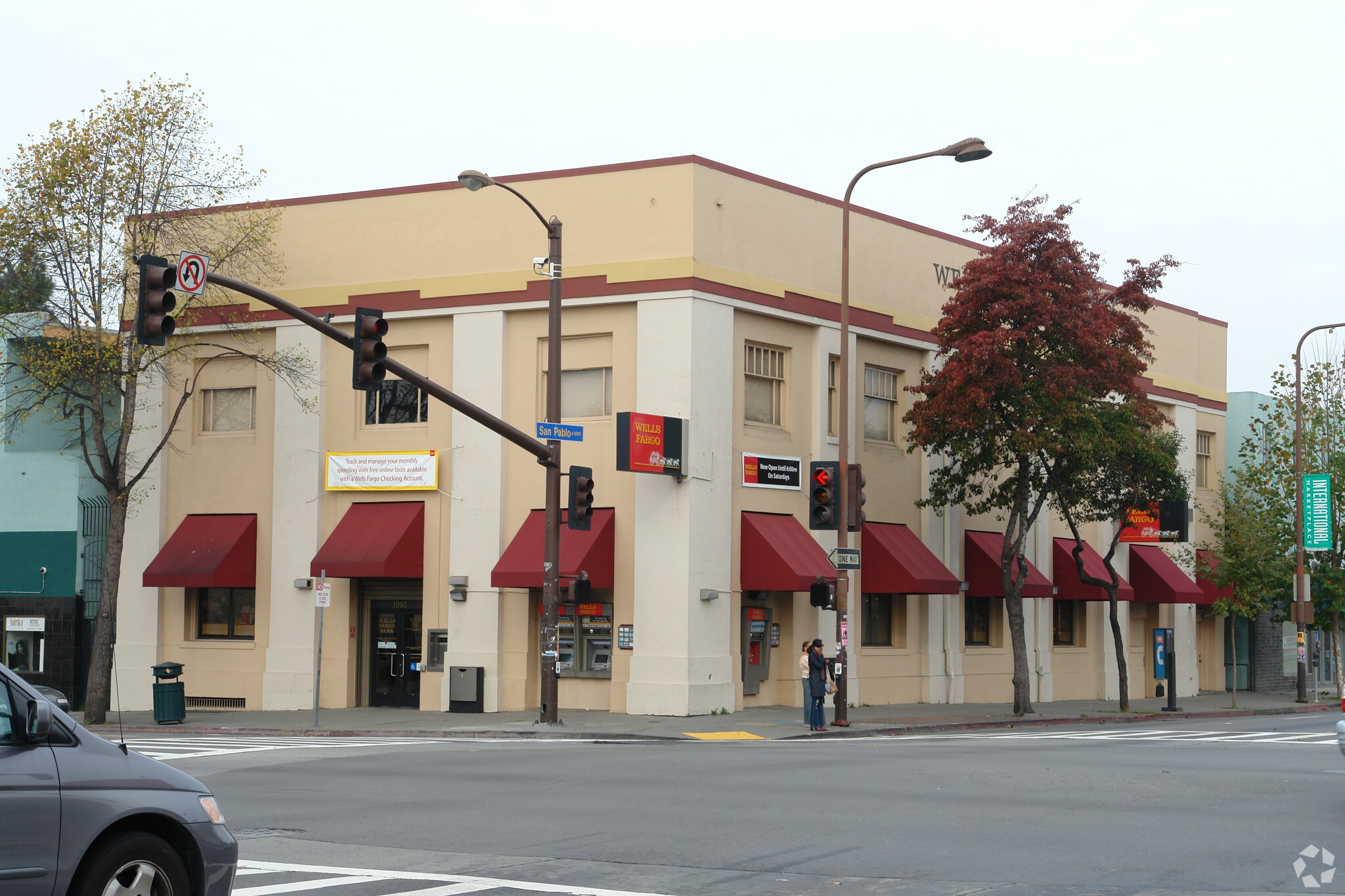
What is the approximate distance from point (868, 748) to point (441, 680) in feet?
40.2

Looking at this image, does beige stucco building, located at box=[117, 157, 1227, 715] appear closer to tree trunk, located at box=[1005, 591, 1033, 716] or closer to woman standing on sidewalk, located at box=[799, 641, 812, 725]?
tree trunk, located at box=[1005, 591, 1033, 716]

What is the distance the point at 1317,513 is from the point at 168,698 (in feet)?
106

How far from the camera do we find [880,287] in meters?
34.4

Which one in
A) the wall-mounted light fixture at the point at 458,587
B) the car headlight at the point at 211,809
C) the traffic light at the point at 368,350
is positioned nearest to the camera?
the car headlight at the point at 211,809

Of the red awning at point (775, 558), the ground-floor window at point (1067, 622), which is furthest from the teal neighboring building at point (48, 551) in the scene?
the ground-floor window at point (1067, 622)

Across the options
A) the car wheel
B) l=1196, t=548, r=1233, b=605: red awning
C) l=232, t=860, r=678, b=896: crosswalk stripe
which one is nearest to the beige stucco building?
l=1196, t=548, r=1233, b=605: red awning

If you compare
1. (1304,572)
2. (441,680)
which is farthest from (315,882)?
(1304,572)

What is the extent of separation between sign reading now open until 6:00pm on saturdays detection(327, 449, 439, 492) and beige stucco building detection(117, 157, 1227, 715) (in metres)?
0.22

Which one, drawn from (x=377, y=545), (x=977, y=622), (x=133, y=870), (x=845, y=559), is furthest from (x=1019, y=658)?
(x=133, y=870)

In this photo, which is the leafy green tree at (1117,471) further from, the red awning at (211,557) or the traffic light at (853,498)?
the red awning at (211,557)

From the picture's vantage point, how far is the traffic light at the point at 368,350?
19.9 metres

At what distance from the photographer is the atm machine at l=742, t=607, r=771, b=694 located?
30812 millimetres

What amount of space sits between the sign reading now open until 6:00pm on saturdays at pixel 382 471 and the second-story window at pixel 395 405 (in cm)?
84

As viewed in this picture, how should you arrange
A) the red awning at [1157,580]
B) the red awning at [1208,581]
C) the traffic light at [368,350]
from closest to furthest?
1. the traffic light at [368,350]
2. the red awning at [1208,581]
3. the red awning at [1157,580]
